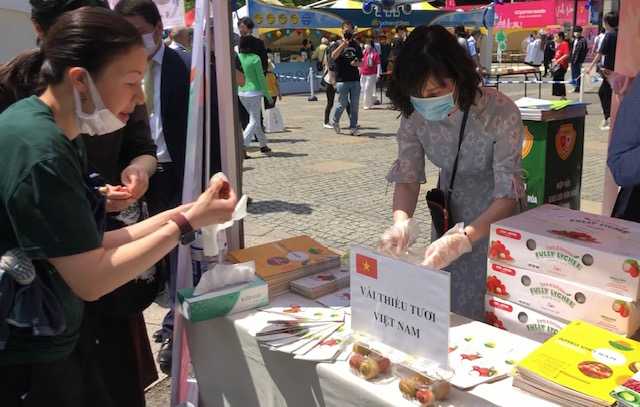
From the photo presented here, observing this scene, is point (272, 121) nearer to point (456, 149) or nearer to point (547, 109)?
point (547, 109)

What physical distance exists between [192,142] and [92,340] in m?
0.74

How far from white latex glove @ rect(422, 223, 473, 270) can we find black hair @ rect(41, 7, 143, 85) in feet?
3.24

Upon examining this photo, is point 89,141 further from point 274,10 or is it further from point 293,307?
point 274,10

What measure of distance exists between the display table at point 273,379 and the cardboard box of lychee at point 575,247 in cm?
22

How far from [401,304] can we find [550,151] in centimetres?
220

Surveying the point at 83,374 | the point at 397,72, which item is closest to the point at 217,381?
the point at 83,374

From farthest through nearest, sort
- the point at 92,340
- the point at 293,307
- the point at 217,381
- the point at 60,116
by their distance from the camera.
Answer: the point at 217,381 < the point at 293,307 < the point at 92,340 < the point at 60,116

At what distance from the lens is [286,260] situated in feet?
6.98

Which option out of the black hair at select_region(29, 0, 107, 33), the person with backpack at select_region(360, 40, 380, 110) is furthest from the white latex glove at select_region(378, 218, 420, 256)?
the person with backpack at select_region(360, 40, 380, 110)

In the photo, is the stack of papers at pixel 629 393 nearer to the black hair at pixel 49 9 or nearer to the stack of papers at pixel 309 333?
the stack of papers at pixel 309 333

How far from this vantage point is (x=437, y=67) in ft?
6.20

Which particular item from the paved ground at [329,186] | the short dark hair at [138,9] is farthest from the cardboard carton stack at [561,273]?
the short dark hair at [138,9]

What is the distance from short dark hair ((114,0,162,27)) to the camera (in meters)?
2.76

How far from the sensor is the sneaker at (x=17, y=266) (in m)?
1.23
